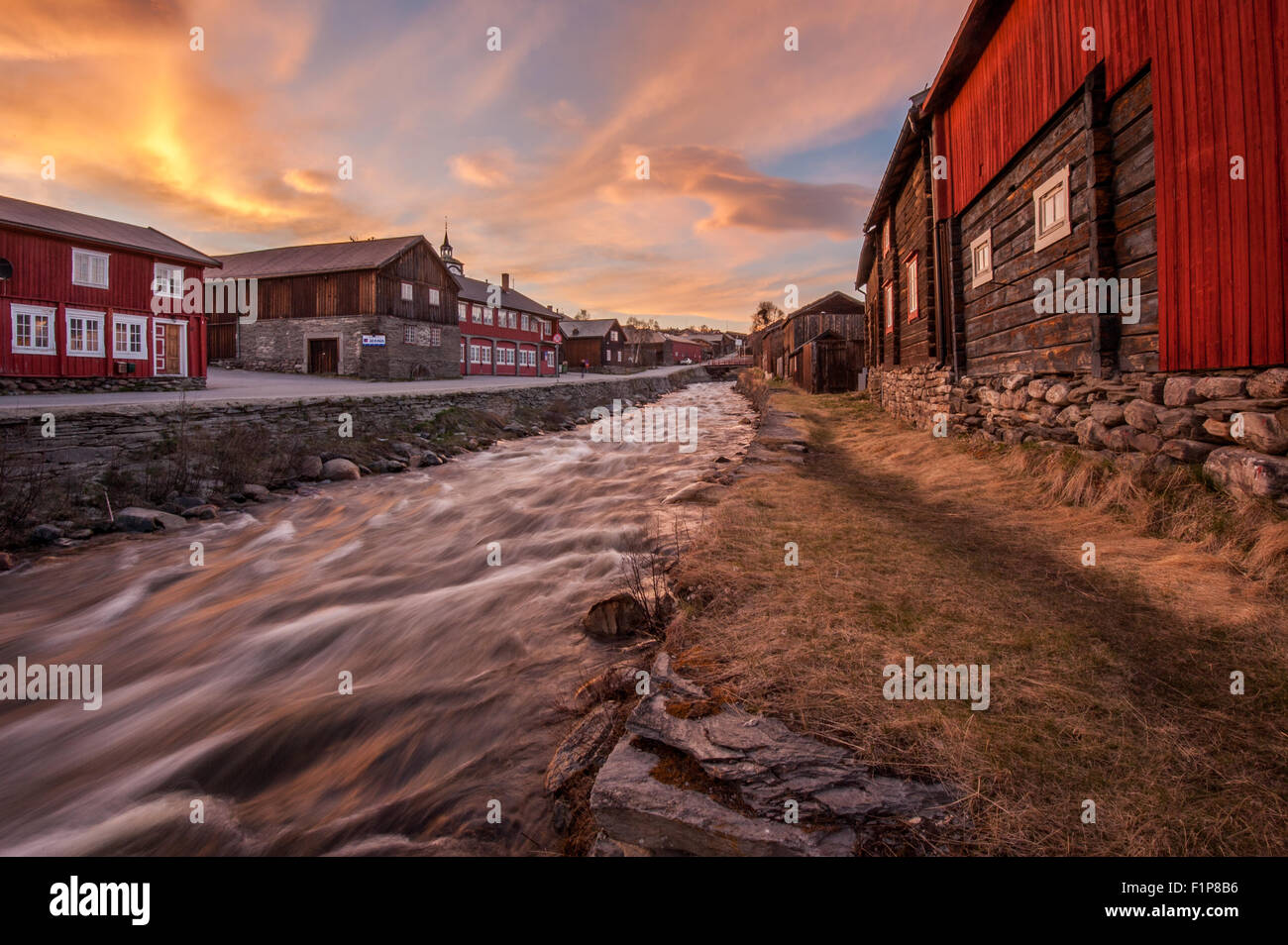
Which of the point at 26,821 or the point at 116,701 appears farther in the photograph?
the point at 116,701

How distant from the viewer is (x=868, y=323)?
2106 cm

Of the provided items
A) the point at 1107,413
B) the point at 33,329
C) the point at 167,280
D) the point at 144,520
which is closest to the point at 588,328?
the point at 167,280

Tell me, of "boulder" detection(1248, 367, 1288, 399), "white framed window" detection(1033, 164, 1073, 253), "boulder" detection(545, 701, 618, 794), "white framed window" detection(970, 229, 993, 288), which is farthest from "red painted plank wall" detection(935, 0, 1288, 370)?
"boulder" detection(545, 701, 618, 794)

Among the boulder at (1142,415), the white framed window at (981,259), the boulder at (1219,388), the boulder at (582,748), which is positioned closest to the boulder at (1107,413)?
the boulder at (1142,415)

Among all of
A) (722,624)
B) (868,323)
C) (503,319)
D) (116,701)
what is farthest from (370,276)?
(722,624)

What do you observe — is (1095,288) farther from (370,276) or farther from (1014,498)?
(370,276)

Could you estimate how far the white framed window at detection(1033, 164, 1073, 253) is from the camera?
6957 millimetres

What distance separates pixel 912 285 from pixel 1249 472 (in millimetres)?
11208

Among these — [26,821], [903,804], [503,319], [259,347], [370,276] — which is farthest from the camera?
[503,319]

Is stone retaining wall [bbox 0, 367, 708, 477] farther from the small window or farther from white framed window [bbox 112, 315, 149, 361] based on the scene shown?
the small window

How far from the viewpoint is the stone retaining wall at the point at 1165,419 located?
4.04 m

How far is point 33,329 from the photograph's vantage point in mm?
17734

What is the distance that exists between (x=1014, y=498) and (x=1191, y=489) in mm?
1644

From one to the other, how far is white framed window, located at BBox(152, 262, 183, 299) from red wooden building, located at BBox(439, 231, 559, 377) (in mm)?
16727
